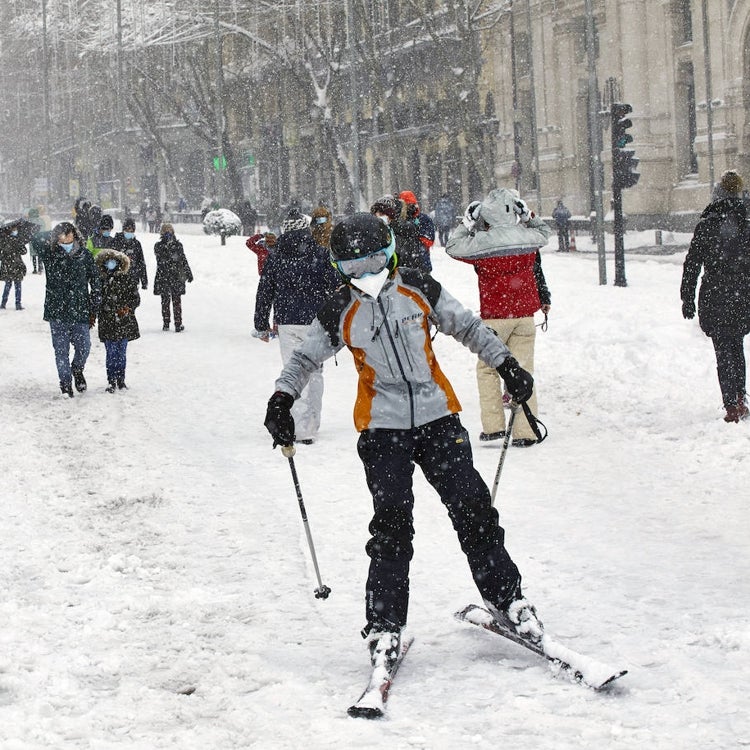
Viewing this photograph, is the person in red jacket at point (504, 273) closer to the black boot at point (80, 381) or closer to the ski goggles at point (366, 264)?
the ski goggles at point (366, 264)

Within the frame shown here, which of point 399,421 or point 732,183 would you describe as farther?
point 732,183

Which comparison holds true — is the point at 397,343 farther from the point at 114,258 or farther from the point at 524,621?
the point at 114,258

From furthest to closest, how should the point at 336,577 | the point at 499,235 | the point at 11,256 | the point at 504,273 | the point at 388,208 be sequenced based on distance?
the point at 11,256, the point at 388,208, the point at 504,273, the point at 499,235, the point at 336,577

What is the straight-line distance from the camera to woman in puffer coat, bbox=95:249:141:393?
12.2 meters

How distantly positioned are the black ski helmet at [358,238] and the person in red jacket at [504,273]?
4.04 metres

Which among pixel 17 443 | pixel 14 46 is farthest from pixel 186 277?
pixel 14 46

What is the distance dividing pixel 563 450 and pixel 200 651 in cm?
450

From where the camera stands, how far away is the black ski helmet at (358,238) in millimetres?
4500

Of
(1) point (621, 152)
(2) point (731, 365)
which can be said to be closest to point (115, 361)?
(2) point (731, 365)

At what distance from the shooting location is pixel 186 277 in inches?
681

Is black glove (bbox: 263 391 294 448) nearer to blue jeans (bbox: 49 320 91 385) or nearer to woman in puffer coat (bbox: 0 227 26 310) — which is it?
blue jeans (bbox: 49 320 91 385)

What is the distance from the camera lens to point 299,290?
31.1ft

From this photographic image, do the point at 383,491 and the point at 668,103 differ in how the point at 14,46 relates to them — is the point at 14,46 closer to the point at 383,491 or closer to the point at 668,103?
the point at 668,103

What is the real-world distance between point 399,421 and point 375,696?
3.29ft
